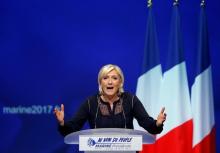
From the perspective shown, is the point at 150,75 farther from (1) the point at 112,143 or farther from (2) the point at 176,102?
(1) the point at 112,143

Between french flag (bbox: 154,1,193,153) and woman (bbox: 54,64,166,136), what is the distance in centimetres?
193

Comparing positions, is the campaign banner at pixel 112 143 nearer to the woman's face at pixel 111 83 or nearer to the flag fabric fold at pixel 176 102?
the woman's face at pixel 111 83

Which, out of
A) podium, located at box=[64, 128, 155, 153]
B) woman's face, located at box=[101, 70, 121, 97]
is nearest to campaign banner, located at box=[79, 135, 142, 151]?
podium, located at box=[64, 128, 155, 153]

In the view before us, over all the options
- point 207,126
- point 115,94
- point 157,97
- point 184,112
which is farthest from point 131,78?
point 115,94

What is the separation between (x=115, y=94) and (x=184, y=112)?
6.89ft

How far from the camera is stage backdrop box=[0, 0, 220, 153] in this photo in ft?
16.5

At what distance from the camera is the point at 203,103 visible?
4.75 metres

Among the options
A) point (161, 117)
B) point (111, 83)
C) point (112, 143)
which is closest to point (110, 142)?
point (112, 143)

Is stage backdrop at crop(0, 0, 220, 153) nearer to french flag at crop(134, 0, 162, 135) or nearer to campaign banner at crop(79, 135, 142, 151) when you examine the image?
french flag at crop(134, 0, 162, 135)

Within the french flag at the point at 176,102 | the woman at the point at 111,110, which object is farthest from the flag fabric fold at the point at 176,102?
the woman at the point at 111,110

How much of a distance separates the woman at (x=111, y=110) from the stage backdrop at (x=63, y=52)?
82.7 inches

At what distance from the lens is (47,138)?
198 inches

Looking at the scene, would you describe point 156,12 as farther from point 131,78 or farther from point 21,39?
point 21,39

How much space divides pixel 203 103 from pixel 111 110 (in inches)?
87.2
